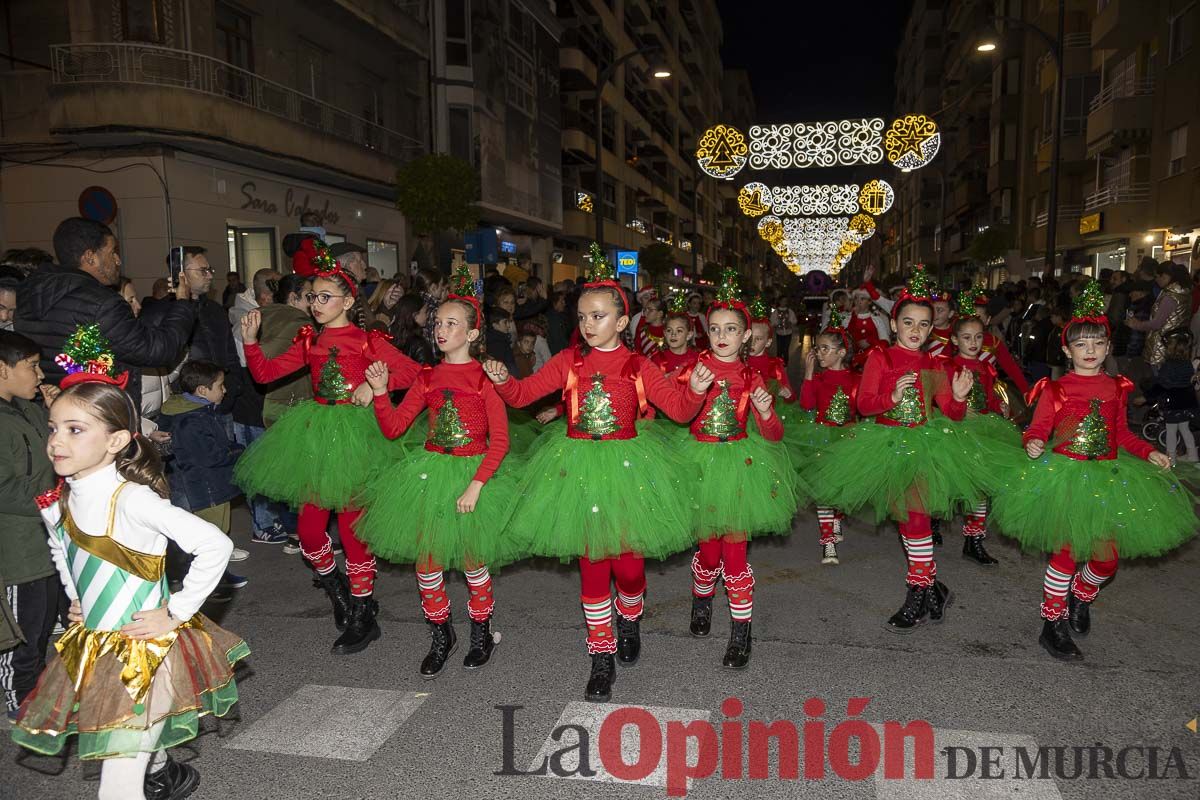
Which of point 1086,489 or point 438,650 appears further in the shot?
point 438,650

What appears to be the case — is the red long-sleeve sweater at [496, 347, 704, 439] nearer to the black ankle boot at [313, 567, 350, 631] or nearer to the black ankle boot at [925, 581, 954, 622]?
the black ankle boot at [313, 567, 350, 631]

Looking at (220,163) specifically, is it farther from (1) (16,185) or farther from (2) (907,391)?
(2) (907,391)

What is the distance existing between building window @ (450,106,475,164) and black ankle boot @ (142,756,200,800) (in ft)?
84.8

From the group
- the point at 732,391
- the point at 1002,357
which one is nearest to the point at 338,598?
the point at 732,391

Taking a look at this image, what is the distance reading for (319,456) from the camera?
5.14m

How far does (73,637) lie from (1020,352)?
600 inches

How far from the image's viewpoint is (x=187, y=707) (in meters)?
3.07

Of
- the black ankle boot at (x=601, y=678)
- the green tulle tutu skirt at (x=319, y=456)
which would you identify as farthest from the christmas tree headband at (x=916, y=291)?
the green tulle tutu skirt at (x=319, y=456)

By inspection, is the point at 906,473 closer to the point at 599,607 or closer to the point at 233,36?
the point at 599,607

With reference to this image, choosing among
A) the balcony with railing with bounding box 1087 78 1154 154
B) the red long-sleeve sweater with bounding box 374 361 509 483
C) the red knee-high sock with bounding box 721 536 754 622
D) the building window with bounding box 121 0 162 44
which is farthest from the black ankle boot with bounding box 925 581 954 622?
the balcony with railing with bounding box 1087 78 1154 154

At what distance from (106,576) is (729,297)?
3407 millimetres

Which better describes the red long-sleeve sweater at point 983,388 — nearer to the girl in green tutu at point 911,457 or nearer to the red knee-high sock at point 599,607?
the girl in green tutu at point 911,457

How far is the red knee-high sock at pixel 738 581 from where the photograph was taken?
191 inches

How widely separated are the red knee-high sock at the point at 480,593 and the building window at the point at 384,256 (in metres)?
20.8
